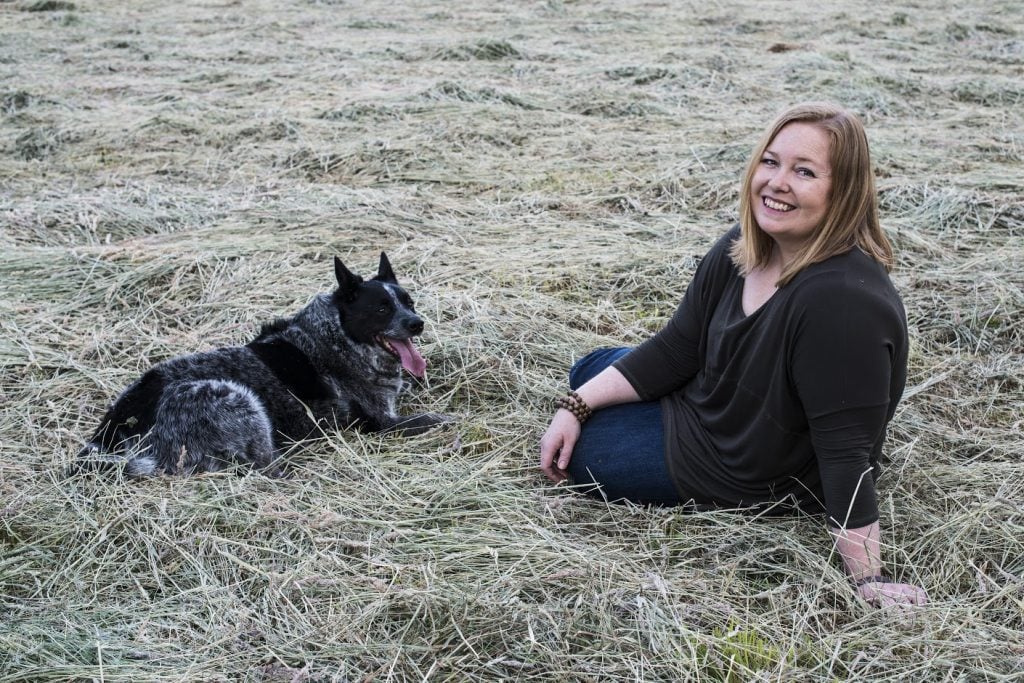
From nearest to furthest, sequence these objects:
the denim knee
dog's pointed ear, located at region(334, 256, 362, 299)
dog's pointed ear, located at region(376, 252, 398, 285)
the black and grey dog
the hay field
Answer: the hay field
the black and grey dog
the denim knee
dog's pointed ear, located at region(334, 256, 362, 299)
dog's pointed ear, located at region(376, 252, 398, 285)

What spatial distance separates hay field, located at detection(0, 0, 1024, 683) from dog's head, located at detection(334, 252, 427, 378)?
318 millimetres

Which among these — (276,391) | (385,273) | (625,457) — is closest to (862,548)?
(625,457)

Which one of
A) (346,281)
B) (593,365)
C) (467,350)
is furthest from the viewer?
(467,350)

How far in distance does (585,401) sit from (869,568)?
1.08 meters

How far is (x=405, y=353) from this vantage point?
12.6ft

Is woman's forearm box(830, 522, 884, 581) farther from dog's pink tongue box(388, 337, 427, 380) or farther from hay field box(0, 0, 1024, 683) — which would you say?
dog's pink tongue box(388, 337, 427, 380)

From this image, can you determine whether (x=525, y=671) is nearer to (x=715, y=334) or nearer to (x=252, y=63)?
(x=715, y=334)

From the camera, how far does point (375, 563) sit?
2.65 metres

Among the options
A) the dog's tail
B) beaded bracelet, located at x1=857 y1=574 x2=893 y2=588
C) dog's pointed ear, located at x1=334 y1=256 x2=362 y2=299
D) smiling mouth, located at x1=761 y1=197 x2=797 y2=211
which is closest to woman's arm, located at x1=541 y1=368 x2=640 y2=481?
smiling mouth, located at x1=761 y1=197 x2=797 y2=211

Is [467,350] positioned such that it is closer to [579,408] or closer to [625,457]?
[579,408]

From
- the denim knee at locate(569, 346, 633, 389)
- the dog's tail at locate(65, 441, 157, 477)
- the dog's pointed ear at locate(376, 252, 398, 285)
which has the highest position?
the dog's pointed ear at locate(376, 252, 398, 285)

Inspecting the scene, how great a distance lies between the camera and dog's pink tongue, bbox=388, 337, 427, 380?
3.83 meters

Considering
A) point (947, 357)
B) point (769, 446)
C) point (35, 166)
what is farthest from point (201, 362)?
point (35, 166)

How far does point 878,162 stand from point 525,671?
5860mm
